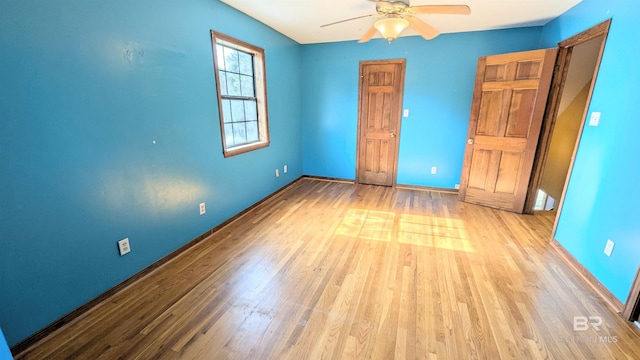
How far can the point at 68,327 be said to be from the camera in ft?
5.56

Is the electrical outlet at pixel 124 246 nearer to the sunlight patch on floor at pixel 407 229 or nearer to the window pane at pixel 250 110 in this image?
the sunlight patch on floor at pixel 407 229

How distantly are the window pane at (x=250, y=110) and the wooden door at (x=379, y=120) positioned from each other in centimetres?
182

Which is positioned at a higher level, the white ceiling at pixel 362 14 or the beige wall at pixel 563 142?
the white ceiling at pixel 362 14

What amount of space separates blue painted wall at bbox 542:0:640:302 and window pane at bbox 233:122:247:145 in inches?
143

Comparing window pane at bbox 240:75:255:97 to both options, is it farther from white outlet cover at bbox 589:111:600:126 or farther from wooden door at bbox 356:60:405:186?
white outlet cover at bbox 589:111:600:126

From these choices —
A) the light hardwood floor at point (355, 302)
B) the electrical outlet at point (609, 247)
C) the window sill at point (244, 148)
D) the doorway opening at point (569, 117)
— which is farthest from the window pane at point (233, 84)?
the doorway opening at point (569, 117)

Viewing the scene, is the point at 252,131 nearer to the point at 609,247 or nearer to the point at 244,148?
the point at 244,148

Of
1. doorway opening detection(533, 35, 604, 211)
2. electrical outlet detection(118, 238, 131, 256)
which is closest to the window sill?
electrical outlet detection(118, 238, 131, 256)

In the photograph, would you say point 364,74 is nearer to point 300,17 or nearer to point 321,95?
point 321,95

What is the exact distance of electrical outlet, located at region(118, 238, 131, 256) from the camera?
2.00m

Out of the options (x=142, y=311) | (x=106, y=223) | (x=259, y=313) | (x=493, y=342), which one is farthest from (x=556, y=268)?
(x=106, y=223)

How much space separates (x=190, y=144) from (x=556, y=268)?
3.54 meters

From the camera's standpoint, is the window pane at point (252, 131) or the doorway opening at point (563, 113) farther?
the window pane at point (252, 131)

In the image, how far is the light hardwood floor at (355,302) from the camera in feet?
5.13
